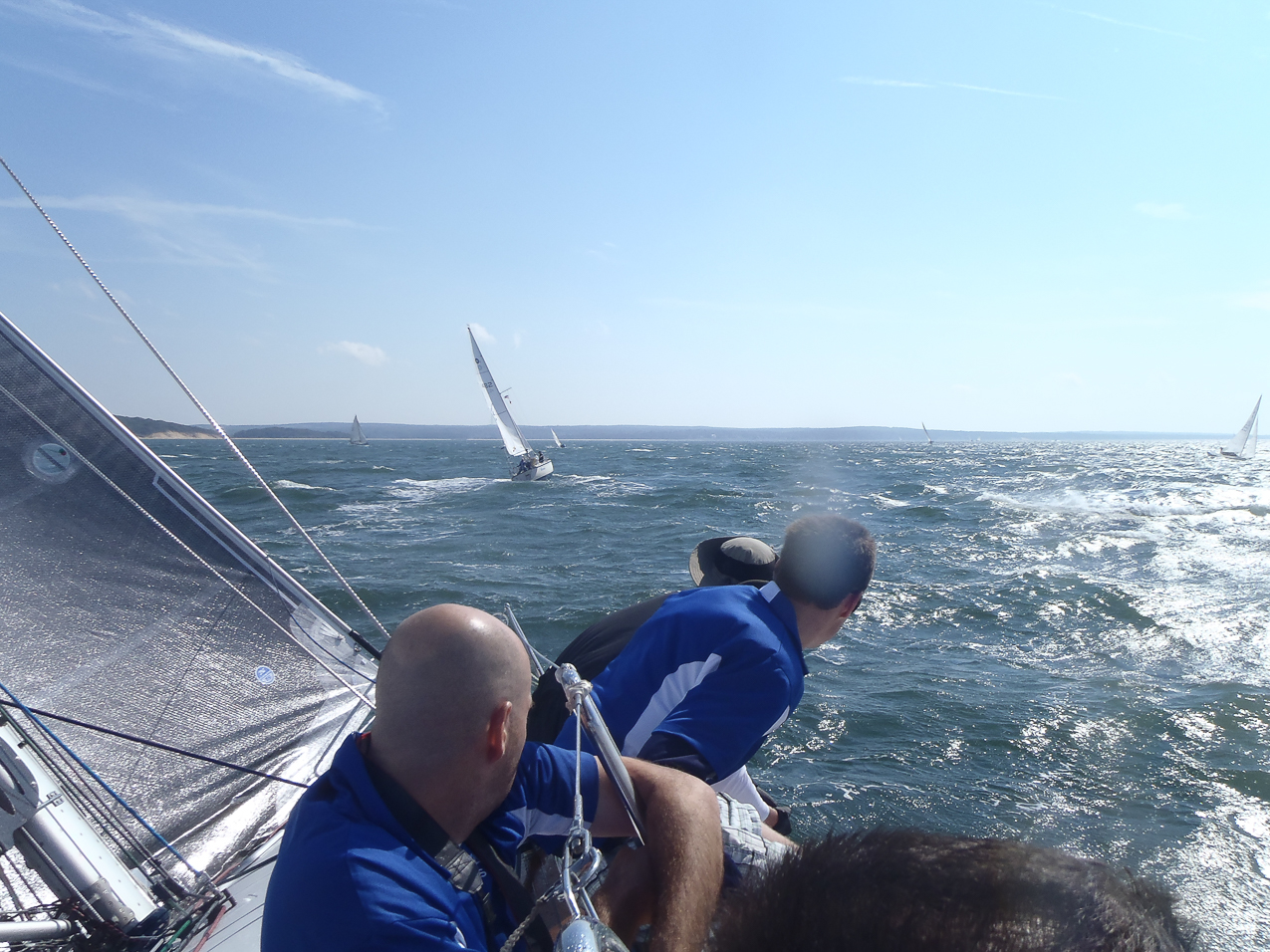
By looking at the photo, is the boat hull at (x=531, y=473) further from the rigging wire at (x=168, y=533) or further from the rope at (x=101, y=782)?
the rope at (x=101, y=782)

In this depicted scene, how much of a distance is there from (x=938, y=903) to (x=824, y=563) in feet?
4.62

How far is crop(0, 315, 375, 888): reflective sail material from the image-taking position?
92.1 inches

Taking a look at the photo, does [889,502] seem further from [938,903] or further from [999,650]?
[938,903]

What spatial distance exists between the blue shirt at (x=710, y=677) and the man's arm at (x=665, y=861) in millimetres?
228

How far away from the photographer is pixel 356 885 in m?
0.97

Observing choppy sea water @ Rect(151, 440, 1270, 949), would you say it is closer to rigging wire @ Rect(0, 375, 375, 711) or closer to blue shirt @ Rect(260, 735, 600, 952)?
rigging wire @ Rect(0, 375, 375, 711)

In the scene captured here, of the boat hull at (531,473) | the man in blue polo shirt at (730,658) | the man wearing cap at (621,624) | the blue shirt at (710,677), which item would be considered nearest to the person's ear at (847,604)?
the man in blue polo shirt at (730,658)

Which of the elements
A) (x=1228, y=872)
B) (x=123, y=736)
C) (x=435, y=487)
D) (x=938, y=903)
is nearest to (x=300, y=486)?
(x=435, y=487)

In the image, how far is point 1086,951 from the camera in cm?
63

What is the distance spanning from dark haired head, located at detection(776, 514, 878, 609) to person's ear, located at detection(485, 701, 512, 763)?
1075 mm

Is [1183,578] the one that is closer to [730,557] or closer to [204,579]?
[730,557]

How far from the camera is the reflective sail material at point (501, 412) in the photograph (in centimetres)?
3541

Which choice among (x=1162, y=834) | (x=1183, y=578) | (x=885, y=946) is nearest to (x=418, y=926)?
(x=885, y=946)

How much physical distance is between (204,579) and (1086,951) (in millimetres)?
2929
